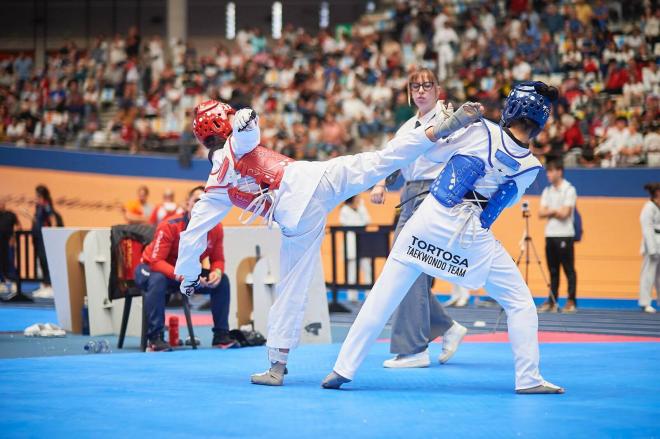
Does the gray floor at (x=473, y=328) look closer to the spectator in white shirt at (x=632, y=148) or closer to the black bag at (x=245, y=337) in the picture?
the black bag at (x=245, y=337)

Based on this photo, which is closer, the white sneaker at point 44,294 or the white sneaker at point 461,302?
the white sneaker at point 461,302

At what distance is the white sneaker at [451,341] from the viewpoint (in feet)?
24.0

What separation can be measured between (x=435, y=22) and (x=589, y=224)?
7.69 m

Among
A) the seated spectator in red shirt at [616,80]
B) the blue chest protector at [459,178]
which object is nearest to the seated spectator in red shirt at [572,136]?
the seated spectator in red shirt at [616,80]

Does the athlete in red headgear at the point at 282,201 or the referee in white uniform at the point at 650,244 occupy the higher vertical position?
the athlete in red headgear at the point at 282,201

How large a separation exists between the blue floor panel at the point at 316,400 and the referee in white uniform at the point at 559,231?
5643 millimetres

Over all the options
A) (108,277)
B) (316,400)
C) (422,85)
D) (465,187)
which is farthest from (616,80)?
(316,400)

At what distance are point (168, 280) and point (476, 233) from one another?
11.8 ft

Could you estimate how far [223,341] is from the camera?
8695 mm

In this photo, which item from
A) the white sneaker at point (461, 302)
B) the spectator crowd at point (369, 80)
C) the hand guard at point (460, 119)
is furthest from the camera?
the spectator crowd at point (369, 80)

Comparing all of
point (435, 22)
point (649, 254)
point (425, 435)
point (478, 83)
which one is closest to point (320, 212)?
point (425, 435)

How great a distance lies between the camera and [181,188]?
2005cm

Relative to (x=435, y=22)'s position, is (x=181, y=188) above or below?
below

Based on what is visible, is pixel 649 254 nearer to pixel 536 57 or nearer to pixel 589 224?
pixel 589 224
